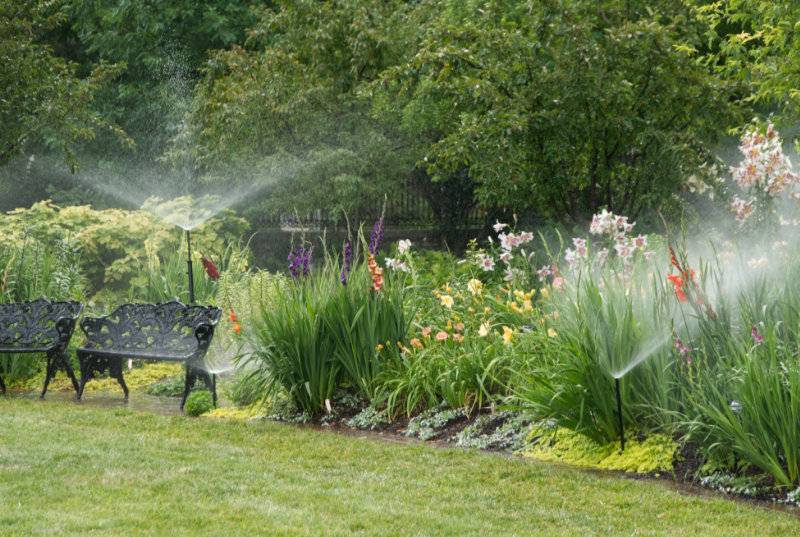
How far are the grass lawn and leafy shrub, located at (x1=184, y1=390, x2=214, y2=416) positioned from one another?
0.89 metres

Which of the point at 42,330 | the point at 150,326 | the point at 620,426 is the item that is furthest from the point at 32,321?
the point at 620,426

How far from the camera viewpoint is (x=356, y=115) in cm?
1388

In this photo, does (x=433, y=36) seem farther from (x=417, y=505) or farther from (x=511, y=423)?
(x=417, y=505)

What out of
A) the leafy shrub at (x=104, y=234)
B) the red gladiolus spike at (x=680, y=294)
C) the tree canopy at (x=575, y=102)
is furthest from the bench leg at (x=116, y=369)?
the red gladiolus spike at (x=680, y=294)

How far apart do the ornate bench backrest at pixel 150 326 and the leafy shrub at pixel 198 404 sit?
0.73 metres

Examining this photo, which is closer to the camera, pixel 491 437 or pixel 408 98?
pixel 491 437

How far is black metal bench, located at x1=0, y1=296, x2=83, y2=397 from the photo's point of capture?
736 centimetres

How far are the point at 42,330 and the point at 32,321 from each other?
15 centimetres

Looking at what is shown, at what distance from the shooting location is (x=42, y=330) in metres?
7.68

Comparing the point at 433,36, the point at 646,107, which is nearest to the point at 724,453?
the point at 646,107

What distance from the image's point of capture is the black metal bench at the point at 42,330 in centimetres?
736

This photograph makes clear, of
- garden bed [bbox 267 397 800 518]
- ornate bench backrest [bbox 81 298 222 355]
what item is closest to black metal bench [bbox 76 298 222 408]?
ornate bench backrest [bbox 81 298 222 355]

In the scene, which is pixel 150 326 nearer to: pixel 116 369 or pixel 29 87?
pixel 116 369

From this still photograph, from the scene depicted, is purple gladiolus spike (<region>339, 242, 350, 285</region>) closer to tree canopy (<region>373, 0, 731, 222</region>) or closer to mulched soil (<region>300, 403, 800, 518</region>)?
mulched soil (<region>300, 403, 800, 518</region>)
